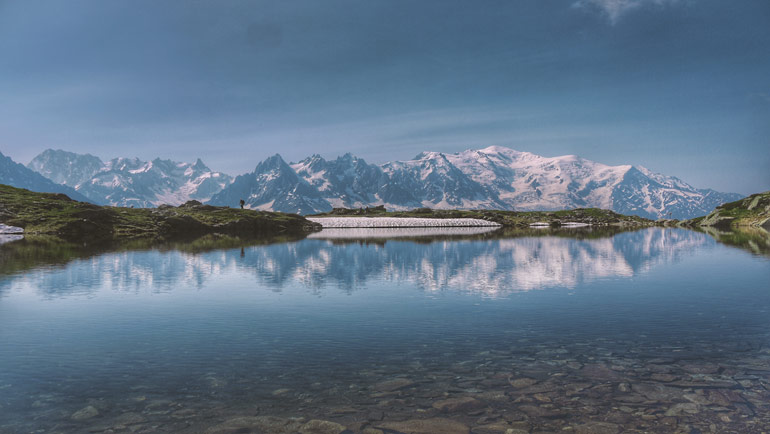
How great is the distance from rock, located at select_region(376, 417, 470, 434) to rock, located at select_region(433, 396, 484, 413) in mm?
782

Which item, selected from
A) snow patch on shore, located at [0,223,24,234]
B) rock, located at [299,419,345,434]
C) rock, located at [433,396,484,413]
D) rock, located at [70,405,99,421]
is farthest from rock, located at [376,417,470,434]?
snow patch on shore, located at [0,223,24,234]

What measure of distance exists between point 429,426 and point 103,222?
151335 millimetres

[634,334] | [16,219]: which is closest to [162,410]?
[634,334]

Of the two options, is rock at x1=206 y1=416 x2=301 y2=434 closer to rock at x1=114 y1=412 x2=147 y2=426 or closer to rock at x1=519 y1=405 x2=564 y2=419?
rock at x1=114 y1=412 x2=147 y2=426

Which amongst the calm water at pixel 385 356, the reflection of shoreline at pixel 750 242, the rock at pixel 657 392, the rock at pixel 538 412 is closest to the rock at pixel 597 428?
the calm water at pixel 385 356

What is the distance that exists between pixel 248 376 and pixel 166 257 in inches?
2153

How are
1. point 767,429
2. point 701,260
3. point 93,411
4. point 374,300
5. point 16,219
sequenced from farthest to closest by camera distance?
1. point 16,219
2. point 701,260
3. point 374,300
4. point 93,411
5. point 767,429

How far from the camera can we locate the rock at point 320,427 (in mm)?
13984

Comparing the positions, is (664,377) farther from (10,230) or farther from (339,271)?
(10,230)

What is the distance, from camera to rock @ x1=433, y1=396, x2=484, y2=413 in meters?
15.5

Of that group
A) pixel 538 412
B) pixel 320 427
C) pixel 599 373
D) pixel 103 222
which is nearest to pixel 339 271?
pixel 599 373

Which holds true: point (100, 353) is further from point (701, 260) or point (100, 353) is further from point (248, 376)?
point (701, 260)

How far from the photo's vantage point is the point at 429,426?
14258 mm

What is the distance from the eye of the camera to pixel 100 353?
21.8 meters
